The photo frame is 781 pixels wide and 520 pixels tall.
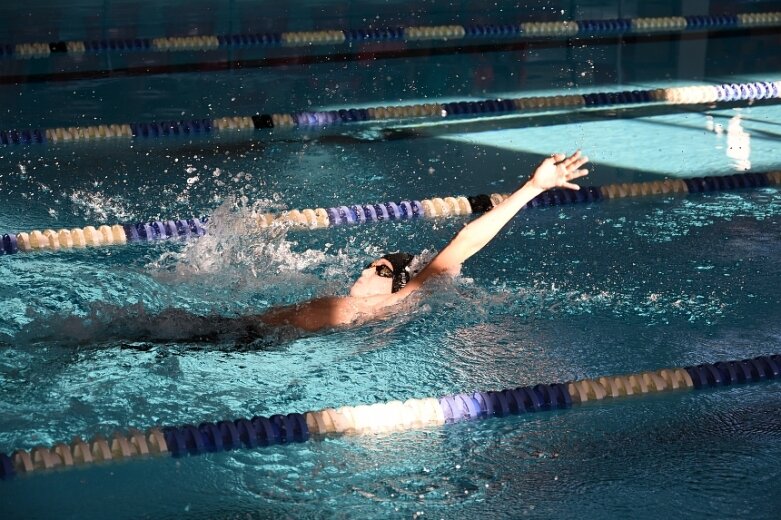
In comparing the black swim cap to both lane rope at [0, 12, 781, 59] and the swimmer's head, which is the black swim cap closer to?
the swimmer's head

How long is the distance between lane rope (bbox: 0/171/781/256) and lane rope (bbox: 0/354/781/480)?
1624mm

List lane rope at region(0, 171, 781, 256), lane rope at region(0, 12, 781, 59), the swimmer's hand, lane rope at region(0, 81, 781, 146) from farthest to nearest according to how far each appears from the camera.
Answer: lane rope at region(0, 12, 781, 59) < lane rope at region(0, 81, 781, 146) < lane rope at region(0, 171, 781, 256) < the swimmer's hand

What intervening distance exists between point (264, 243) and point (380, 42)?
3.92m

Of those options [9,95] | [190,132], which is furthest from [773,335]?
[9,95]

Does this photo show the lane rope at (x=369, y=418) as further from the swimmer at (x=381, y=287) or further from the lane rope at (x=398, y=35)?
the lane rope at (x=398, y=35)

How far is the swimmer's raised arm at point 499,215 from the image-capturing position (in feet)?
10.9

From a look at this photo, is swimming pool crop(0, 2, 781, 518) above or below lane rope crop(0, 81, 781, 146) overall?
below

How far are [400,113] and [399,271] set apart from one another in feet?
8.82

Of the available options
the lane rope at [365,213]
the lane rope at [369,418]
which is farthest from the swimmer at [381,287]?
the lane rope at [365,213]

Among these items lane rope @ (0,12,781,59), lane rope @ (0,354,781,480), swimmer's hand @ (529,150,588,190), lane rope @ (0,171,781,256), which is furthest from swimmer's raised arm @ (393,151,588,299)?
lane rope @ (0,12,781,59)

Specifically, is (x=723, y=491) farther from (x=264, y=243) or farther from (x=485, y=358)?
(x=264, y=243)

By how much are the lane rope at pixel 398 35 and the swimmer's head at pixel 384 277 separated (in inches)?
180

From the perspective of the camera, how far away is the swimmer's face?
11.7 feet

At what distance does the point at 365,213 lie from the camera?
471cm
